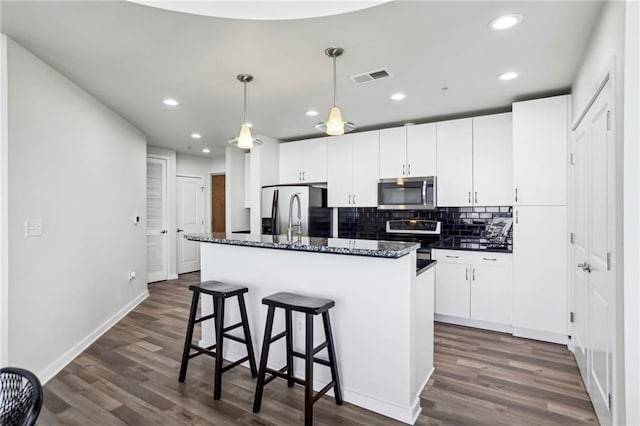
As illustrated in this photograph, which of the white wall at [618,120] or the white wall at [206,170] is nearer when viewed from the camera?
the white wall at [618,120]

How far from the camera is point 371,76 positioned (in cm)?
293

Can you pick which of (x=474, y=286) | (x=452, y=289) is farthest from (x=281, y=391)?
(x=474, y=286)

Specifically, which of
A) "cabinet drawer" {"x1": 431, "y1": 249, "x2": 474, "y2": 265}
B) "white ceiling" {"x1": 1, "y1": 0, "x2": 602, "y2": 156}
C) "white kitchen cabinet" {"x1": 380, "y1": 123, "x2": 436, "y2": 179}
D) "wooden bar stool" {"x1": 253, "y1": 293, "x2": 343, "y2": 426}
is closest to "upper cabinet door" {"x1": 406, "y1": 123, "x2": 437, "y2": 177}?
"white kitchen cabinet" {"x1": 380, "y1": 123, "x2": 436, "y2": 179}

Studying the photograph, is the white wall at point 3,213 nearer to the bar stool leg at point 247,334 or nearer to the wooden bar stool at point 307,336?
the bar stool leg at point 247,334

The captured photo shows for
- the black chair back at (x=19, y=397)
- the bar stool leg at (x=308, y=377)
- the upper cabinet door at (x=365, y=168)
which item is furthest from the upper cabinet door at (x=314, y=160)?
the black chair back at (x=19, y=397)

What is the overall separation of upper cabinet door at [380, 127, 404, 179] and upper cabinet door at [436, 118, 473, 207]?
1.45 ft

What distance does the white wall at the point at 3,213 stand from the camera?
2221 millimetres

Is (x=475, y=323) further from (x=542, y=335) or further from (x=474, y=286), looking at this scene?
(x=542, y=335)

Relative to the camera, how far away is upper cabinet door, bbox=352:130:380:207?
15.3ft

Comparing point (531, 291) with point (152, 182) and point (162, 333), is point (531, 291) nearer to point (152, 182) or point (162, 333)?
point (162, 333)

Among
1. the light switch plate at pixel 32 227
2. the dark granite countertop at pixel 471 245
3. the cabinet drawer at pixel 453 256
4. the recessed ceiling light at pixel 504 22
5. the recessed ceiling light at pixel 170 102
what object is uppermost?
the recessed ceiling light at pixel 170 102

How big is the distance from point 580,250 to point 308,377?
2.28m

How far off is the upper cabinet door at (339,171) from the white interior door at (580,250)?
2635 mm

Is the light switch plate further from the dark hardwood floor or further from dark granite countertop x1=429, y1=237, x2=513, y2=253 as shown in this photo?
dark granite countertop x1=429, y1=237, x2=513, y2=253
